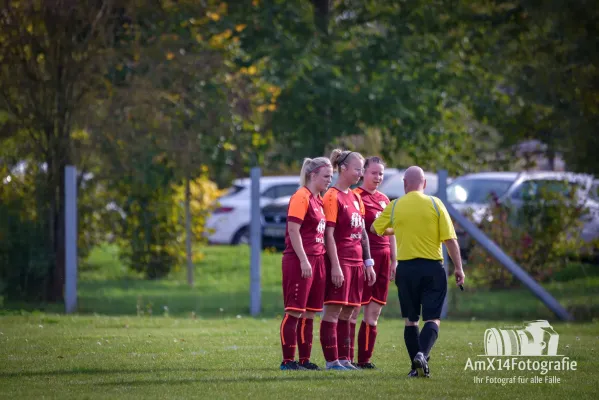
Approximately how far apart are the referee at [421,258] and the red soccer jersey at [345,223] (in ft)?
2.10

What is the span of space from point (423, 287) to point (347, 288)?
2.81ft

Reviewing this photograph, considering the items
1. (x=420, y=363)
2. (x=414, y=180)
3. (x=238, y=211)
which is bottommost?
(x=420, y=363)

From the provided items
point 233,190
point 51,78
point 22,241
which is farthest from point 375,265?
point 233,190

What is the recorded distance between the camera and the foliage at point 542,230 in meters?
16.7

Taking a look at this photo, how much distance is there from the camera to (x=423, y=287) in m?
8.30

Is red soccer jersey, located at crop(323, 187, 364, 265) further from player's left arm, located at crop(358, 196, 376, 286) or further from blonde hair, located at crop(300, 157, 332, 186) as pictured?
blonde hair, located at crop(300, 157, 332, 186)

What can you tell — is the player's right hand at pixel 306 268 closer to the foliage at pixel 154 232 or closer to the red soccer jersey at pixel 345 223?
the red soccer jersey at pixel 345 223

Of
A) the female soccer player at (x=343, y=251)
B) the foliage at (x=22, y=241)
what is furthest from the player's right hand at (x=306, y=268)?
the foliage at (x=22, y=241)

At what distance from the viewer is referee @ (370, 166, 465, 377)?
822 cm

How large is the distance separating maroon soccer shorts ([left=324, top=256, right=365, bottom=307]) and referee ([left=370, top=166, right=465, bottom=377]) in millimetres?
664

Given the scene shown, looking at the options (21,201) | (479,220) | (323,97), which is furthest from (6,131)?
(479,220)

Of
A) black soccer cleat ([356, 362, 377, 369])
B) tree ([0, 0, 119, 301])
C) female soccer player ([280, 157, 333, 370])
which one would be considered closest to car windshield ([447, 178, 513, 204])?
tree ([0, 0, 119, 301])

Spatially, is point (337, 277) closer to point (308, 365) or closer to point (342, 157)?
point (308, 365)

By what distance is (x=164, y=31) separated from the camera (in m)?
17.4
